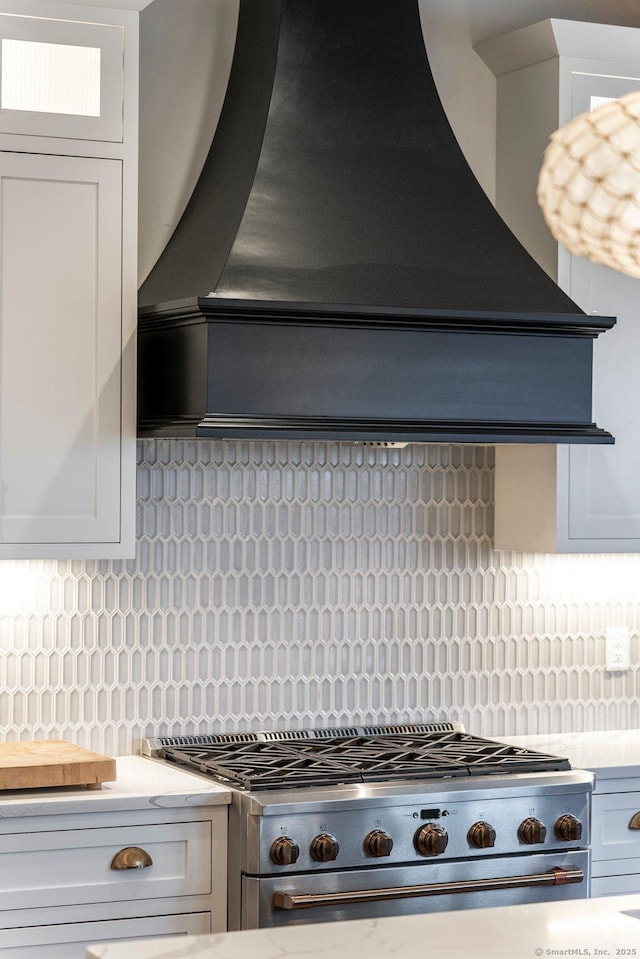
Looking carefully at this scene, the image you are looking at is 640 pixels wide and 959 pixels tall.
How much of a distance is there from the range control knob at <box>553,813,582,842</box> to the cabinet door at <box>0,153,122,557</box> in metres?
1.22

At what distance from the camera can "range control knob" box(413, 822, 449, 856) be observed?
297cm

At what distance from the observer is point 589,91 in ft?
11.6

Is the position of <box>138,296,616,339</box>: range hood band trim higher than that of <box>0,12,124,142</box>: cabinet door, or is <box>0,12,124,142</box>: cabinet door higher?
<box>0,12,124,142</box>: cabinet door

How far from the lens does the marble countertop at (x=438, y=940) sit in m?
1.68

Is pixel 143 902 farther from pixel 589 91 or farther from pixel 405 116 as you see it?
pixel 589 91

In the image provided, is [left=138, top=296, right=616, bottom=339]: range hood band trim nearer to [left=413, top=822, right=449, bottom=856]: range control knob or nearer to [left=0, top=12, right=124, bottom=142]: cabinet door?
[left=0, top=12, right=124, bottom=142]: cabinet door

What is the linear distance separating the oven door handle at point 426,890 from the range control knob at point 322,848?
79 mm

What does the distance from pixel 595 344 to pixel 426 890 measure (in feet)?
4.75

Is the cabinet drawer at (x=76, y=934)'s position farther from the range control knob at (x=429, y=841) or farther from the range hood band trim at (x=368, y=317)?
the range hood band trim at (x=368, y=317)

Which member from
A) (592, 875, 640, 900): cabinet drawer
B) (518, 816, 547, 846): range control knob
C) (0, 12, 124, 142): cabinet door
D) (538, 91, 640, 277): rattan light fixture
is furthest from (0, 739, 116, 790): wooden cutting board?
(538, 91, 640, 277): rattan light fixture

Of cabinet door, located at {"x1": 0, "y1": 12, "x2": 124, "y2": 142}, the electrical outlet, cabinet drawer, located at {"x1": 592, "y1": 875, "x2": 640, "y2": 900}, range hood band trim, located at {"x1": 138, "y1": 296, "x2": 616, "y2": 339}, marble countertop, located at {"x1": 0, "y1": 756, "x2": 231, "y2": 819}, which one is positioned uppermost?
cabinet door, located at {"x1": 0, "y1": 12, "x2": 124, "y2": 142}

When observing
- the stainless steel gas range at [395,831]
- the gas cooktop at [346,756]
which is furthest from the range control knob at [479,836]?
the gas cooktop at [346,756]

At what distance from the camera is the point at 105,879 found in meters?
2.85

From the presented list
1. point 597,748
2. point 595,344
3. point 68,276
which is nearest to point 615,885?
point 597,748
